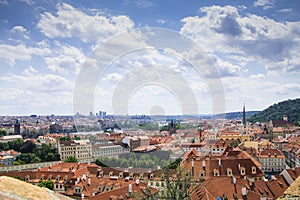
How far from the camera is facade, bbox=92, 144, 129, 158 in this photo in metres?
51.1

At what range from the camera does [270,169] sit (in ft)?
131

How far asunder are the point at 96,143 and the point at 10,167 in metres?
18.9

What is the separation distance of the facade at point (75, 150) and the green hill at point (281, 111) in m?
71.8

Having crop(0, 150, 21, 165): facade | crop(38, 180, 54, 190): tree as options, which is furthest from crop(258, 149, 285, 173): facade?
crop(0, 150, 21, 165): facade

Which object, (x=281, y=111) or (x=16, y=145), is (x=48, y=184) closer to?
(x=16, y=145)

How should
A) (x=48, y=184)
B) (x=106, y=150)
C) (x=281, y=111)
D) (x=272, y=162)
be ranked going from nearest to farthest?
1. (x=48, y=184)
2. (x=272, y=162)
3. (x=106, y=150)
4. (x=281, y=111)

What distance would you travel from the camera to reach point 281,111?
116250mm

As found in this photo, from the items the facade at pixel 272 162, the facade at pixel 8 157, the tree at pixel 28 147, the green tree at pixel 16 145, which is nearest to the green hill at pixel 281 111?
the facade at pixel 272 162

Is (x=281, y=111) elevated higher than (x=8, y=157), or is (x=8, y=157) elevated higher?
(x=281, y=111)

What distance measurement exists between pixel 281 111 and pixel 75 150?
8514 cm

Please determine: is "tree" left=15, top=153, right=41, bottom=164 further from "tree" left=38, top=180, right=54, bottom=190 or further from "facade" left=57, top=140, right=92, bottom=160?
"tree" left=38, top=180, right=54, bottom=190

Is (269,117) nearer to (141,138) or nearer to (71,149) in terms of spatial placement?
(141,138)

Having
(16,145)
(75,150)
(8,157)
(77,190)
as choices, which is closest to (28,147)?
(16,145)

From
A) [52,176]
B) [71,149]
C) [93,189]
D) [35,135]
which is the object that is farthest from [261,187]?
[35,135]
